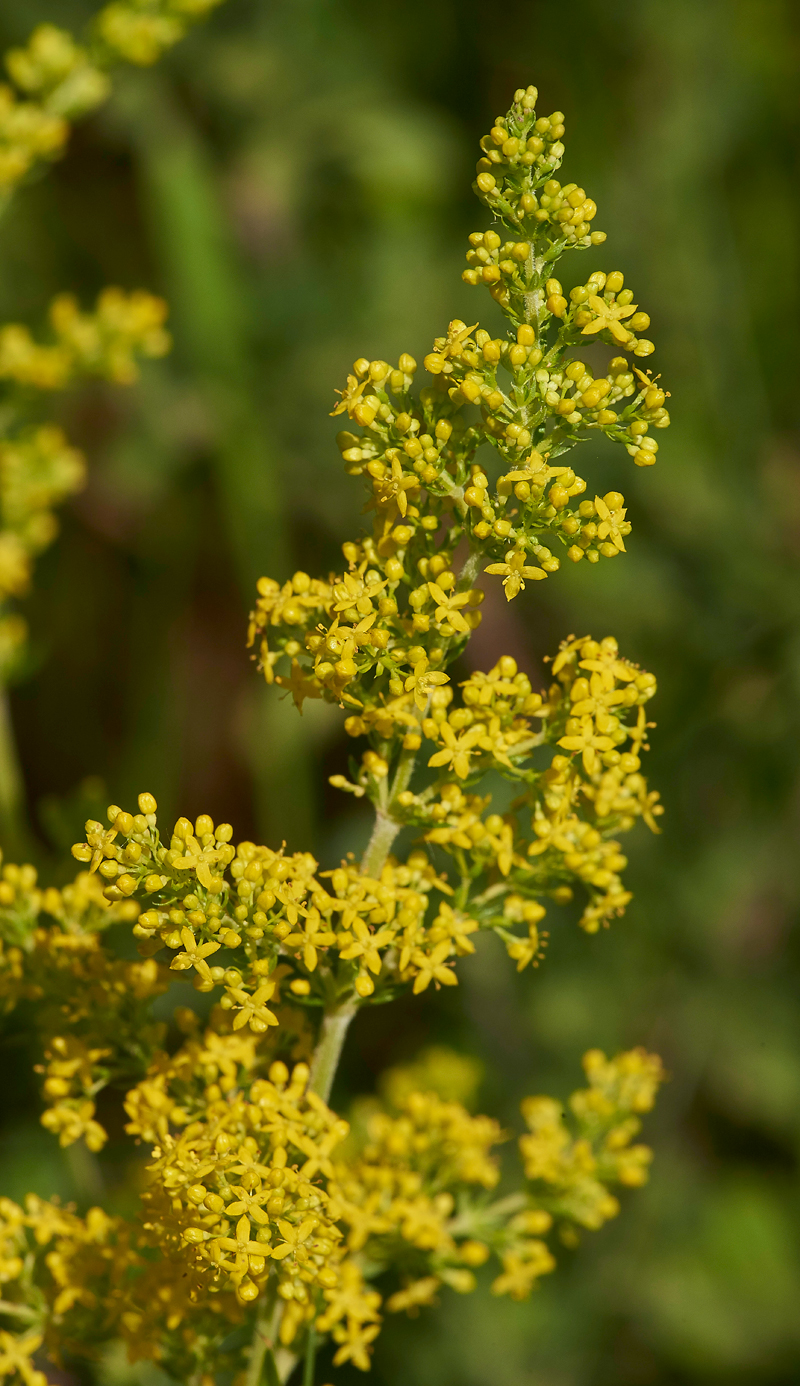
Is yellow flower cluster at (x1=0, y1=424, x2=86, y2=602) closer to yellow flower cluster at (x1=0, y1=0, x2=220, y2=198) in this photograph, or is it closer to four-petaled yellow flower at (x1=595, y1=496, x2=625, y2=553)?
yellow flower cluster at (x1=0, y1=0, x2=220, y2=198)

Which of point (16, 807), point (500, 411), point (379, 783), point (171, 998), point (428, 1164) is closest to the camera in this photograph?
point (500, 411)

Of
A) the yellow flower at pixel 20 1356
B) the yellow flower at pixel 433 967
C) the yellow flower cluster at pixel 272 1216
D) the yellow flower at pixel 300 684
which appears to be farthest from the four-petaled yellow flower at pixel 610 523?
the yellow flower at pixel 20 1356

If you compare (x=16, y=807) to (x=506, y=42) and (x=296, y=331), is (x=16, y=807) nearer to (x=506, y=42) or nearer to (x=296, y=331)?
(x=296, y=331)

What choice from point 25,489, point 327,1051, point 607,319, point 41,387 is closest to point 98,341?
point 41,387

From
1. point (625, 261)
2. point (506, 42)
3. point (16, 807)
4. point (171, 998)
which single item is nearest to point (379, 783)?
point (16, 807)

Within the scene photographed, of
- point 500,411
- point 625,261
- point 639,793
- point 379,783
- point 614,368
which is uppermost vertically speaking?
point 625,261

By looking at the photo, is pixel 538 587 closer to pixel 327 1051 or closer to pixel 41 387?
pixel 41 387
